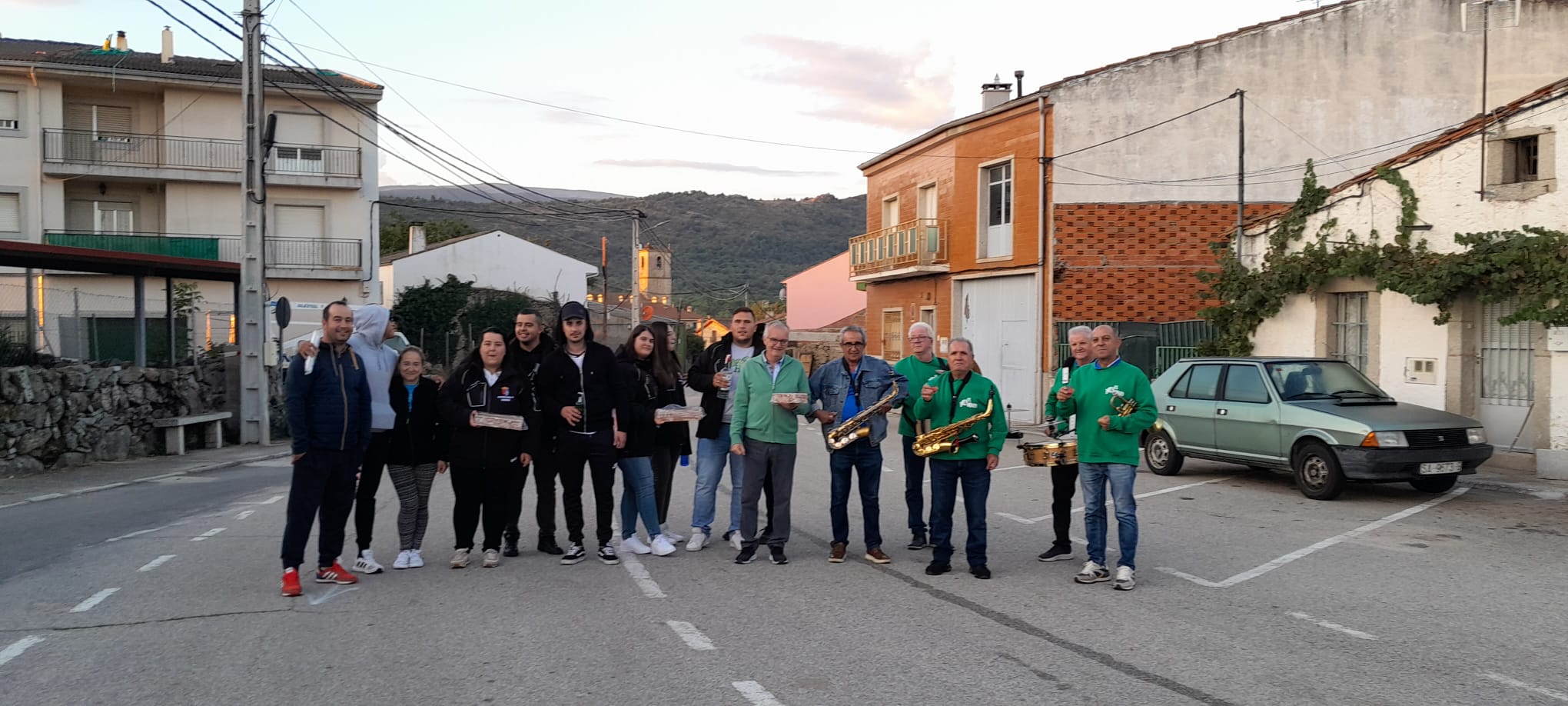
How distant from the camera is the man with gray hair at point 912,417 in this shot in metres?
8.84

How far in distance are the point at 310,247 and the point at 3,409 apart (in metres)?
23.3

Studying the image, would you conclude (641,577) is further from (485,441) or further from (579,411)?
(485,441)

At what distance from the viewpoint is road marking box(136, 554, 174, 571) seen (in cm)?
842

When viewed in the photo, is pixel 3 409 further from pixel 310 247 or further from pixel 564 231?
pixel 564 231

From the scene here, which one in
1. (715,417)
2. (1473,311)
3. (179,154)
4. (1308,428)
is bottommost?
(1308,428)

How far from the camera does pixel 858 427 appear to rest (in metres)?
8.45

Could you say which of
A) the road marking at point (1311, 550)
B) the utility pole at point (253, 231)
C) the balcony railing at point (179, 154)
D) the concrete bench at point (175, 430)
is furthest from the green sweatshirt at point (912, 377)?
the balcony railing at point (179, 154)

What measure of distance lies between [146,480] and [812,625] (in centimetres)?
1231

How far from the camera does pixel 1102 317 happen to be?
25453 millimetres

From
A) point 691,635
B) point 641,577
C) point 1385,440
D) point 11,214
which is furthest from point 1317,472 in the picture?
point 11,214

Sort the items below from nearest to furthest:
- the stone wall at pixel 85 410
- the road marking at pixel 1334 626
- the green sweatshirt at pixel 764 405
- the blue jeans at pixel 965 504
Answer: the road marking at pixel 1334 626 → the blue jeans at pixel 965 504 → the green sweatshirt at pixel 764 405 → the stone wall at pixel 85 410

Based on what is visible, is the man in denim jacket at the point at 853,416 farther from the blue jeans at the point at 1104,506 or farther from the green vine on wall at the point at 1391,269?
the green vine on wall at the point at 1391,269

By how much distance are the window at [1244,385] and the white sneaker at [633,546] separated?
7689mm

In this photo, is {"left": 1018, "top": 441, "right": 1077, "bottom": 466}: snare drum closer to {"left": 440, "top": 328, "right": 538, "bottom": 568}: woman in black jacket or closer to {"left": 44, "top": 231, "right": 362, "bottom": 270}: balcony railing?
{"left": 440, "top": 328, "right": 538, "bottom": 568}: woman in black jacket
